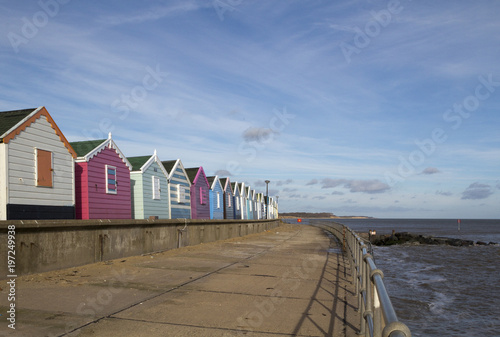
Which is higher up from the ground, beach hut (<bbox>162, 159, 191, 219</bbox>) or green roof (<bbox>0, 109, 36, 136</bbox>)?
green roof (<bbox>0, 109, 36, 136</bbox>)

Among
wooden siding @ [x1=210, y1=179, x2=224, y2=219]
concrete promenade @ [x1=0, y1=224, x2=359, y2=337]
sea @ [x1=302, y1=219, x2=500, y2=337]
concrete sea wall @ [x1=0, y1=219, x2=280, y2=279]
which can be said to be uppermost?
wooden siding @ [x1=210, y1=179, x2=224, y2=219]

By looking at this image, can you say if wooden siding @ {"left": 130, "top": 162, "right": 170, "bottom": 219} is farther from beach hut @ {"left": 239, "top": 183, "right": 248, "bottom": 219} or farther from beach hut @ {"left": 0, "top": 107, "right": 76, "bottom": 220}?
beach hut @ {"left": 239, "top": 183, "right": 248, "bottom": 219}

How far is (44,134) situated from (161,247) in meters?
5.29

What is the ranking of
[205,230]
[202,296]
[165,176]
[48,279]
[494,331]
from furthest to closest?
[165,176]
[205,230]
[494,331]
[48,279]
[202,296]

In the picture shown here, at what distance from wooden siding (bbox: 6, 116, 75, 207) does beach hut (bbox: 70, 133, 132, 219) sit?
4.71ft

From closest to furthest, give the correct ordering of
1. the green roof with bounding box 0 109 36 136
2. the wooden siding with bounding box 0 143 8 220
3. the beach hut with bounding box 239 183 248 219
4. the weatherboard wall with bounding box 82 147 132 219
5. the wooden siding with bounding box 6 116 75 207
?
the wooden siding with bounding box 0 143 8 220 < the wooden siding with bounding box 6 116 75 207 < the green roof with bounding box 0 109 36 136 < the weatherboard wall with bounding box 82 147 132 219 < the beach hut with bounding box 239 183 248 219

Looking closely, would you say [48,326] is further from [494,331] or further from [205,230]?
[205,230]

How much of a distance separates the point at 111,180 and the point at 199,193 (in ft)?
35.5

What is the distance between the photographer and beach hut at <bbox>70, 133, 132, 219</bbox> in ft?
50.4

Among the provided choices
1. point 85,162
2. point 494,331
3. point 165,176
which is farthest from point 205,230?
point 494,331

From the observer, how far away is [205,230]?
1972 centimetres

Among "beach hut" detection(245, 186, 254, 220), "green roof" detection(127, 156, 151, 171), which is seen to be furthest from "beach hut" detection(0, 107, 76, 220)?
"beach hut" detection(245, 186, 254, 220)

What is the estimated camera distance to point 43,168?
41.5 feet

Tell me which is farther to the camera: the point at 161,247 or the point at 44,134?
the point at 161,247
